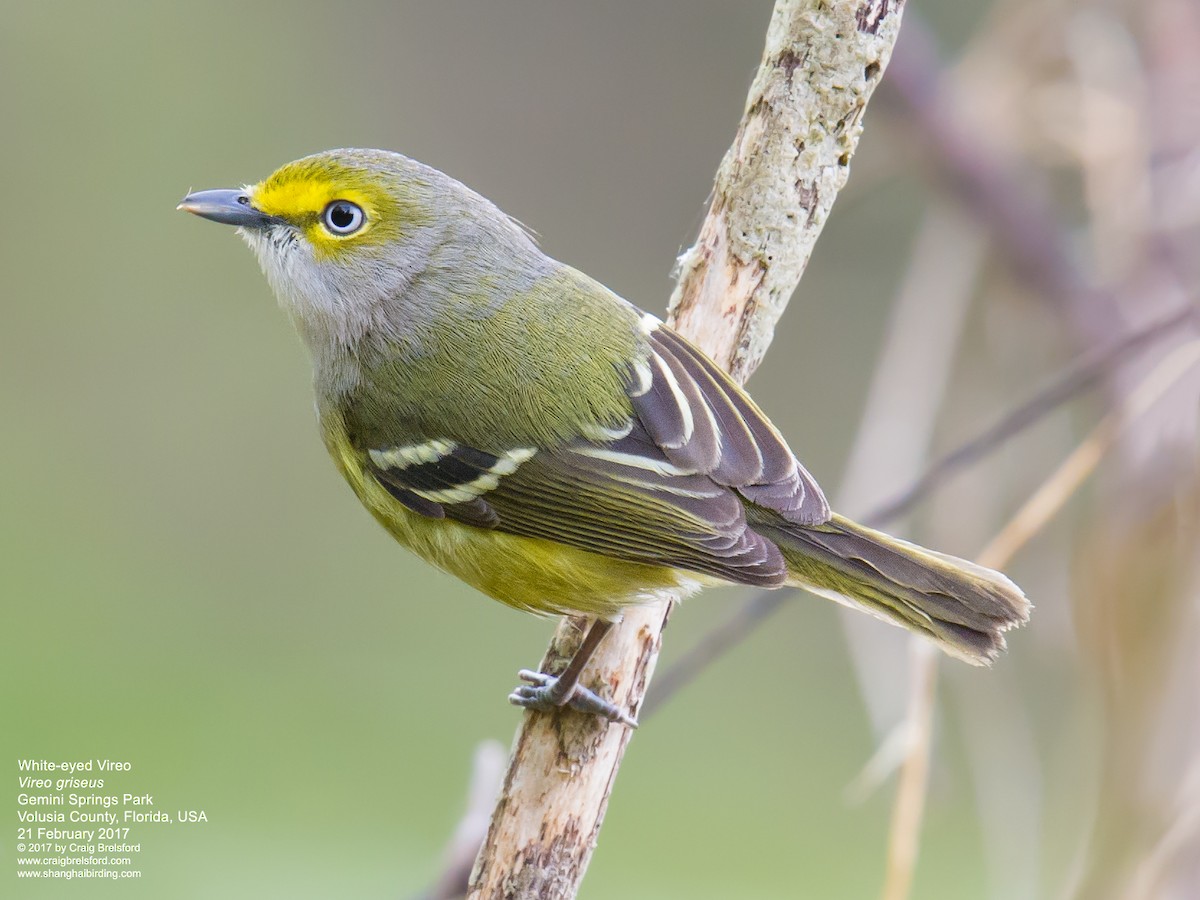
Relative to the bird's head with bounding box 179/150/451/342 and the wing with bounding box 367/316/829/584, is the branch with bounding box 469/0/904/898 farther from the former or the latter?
the bird's head with bounding box 179/150/451/342

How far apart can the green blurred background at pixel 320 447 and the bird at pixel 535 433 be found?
1593 millimetres

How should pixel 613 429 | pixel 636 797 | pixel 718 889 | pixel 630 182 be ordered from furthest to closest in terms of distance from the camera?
pixel 630 182 → pixel 636 797 → pixel 718 889 → pixel 613 429

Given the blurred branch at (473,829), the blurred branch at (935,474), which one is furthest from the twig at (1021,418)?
the blurred branch at (473,829)

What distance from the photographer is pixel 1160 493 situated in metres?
2.73

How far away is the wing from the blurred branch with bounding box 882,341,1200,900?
1.39 feet

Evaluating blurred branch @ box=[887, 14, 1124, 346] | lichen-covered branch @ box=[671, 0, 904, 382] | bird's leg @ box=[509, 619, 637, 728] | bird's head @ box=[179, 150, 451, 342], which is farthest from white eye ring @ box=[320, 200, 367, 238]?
blurred branch @ box=[887, 14, 1124, 346]

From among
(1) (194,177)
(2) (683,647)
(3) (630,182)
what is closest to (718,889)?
(2) (683,647)

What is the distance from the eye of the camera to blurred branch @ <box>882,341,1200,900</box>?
2.45 metres

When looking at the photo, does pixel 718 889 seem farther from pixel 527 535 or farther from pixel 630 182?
pixel 630 182

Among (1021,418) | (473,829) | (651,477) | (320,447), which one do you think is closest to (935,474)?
(1021,418)

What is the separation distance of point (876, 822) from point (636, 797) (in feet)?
2.73

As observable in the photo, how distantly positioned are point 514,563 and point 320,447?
4139mm

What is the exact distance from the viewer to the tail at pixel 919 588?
7.70ft

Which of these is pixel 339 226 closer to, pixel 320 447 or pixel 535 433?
pixel 535 433
